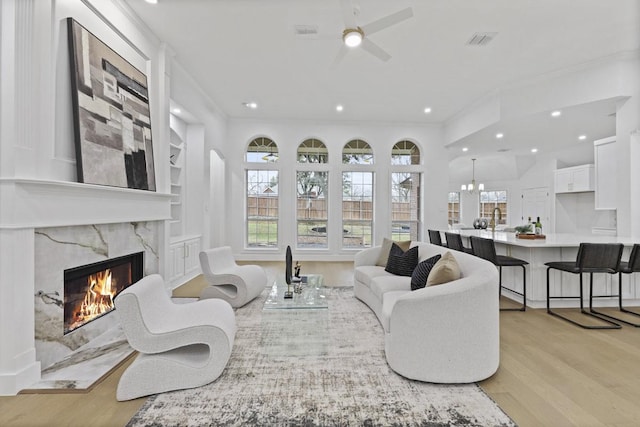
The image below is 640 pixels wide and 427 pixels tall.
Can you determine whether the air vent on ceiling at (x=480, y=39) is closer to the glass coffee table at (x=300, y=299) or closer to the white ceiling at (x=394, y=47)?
the white ceiling at (x=394, y=47)

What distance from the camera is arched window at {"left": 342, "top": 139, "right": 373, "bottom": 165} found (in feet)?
26.2

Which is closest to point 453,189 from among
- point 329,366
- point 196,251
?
point 196,251

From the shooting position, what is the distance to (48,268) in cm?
245

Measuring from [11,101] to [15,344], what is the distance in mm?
1627

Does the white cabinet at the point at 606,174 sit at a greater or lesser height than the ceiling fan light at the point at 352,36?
lesser

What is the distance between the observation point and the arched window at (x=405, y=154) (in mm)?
8109

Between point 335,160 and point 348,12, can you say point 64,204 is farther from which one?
point 335,160

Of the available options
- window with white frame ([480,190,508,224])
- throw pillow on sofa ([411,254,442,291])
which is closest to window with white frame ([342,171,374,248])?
throw pillow on sofa ([411,254,442,291])

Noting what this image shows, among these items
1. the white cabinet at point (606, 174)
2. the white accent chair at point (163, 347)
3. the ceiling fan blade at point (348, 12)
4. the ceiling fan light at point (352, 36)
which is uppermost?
the ceiling fan blade at point (348, 12)

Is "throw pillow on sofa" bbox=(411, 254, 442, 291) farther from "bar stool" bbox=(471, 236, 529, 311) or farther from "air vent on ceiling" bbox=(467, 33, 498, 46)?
"air vent on ceiling" bbox=(467, 33, 498, 46)

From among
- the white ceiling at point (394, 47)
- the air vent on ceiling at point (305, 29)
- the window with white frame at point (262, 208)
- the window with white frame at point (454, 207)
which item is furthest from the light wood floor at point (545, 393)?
the window with white frame at point (454, 207)

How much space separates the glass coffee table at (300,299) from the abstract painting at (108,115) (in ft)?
6.20

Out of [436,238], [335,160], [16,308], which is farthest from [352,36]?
[335,160]

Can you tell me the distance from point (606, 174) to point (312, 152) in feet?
18.3
